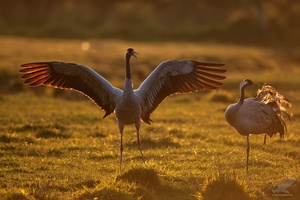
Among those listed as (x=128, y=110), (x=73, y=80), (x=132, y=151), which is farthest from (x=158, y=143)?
(x=73, y=80)

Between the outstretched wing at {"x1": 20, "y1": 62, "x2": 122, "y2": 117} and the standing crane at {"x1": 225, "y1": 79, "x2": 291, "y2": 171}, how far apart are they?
1.98 metres

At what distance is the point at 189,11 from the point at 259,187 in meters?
39.2

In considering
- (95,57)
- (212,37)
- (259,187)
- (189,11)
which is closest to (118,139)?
(259,187)

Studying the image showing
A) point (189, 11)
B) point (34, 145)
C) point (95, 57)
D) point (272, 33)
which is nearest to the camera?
point (34, 145)

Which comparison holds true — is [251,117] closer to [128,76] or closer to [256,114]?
[256,114]

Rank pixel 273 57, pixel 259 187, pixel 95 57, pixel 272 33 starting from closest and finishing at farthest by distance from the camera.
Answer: pixel 259 187 < pixel 95 57 < pixel 273 57 < pixel 272 33

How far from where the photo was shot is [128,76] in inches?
384

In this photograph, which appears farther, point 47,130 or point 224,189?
point 47,130

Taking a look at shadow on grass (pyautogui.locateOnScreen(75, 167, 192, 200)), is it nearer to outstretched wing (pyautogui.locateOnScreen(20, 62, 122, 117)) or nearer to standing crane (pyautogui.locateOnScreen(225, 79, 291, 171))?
outstretched wing (pyautogui.locateOnScreen(20, 62, 122, 117))

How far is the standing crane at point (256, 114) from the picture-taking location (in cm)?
1024

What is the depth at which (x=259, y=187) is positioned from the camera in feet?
28.7

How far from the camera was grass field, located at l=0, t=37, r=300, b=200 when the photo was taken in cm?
838

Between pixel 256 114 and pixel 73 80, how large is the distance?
3.09 metres

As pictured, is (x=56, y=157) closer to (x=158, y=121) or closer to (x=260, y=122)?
(x=260, y=122)
